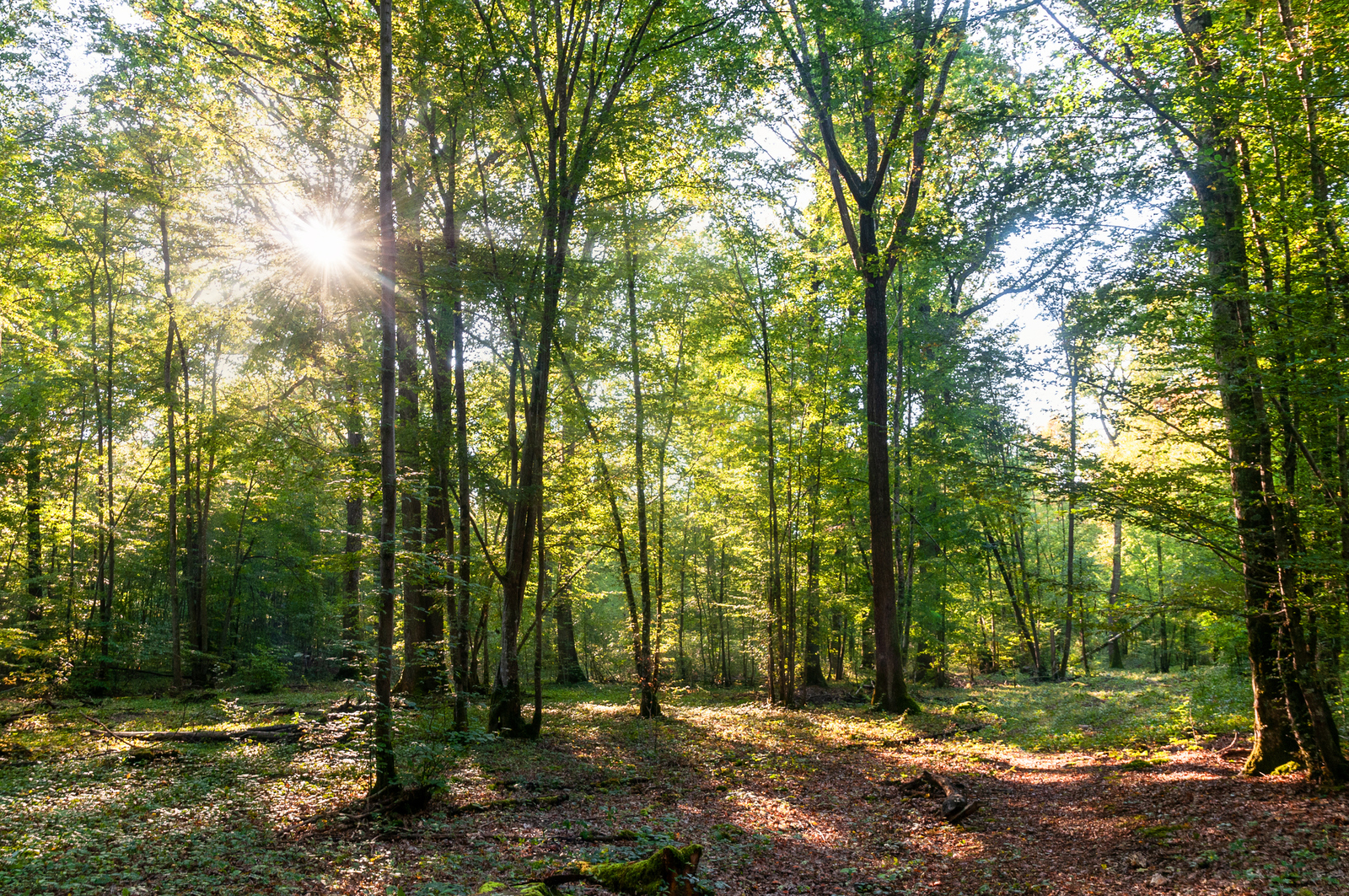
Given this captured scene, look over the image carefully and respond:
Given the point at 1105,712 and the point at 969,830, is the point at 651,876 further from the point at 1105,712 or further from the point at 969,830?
the point at 1105,712

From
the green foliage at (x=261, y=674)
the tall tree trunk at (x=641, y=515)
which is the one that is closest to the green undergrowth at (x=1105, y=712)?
the tall tree trunk at (x=641, y=515)

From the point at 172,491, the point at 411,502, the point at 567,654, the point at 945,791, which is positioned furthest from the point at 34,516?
the point at 945,791

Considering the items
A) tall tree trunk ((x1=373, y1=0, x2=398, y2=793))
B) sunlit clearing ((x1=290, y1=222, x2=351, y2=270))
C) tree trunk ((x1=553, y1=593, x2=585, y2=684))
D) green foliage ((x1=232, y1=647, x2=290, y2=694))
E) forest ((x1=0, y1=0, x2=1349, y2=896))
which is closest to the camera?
forest ((x1=0, y1=0, x2=1349, y2=896))

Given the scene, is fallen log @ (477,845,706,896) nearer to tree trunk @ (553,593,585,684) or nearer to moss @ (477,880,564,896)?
moss @ (477,880,564,896)

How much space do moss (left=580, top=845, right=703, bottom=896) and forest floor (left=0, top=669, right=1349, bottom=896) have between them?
0.88 feet

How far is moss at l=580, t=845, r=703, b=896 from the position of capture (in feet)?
15.7

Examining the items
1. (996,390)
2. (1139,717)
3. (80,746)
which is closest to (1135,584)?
(996,390)

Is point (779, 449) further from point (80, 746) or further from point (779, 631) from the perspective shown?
point (80, 746)

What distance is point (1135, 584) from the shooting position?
34.5 meters

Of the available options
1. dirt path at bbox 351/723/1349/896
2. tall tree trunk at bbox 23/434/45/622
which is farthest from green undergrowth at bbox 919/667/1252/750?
tall tree trunk at bbox 23/434/45/622

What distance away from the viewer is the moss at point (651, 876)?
477 cm

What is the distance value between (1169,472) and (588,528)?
987cm

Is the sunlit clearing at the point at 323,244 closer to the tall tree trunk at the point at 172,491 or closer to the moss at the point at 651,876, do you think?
the tall tree trunk at the point at 172,491

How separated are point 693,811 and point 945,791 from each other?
122 inches
